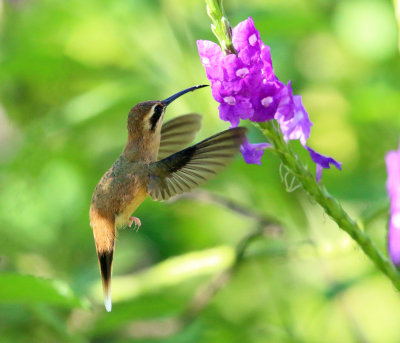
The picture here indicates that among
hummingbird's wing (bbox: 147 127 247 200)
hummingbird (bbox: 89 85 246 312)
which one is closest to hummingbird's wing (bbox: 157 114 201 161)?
hummingbird (bbox: 89 85 246 312)

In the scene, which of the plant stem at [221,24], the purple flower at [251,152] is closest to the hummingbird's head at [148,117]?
the purple flower at [251,152]

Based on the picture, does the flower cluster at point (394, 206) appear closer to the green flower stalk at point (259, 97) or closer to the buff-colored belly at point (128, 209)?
the green flower stalk at point (259, 97)

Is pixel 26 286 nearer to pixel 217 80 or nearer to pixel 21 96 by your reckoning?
pixel 217 80

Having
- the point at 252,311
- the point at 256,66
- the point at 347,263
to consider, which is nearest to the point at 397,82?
the point at 347,263

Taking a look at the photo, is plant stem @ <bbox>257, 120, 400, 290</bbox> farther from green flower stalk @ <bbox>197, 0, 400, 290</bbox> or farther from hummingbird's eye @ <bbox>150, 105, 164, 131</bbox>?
hummingbird's eye @ <bbox>150, 105, 164, 131</bbox>

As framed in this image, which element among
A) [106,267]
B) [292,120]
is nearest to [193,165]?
[292,120]
